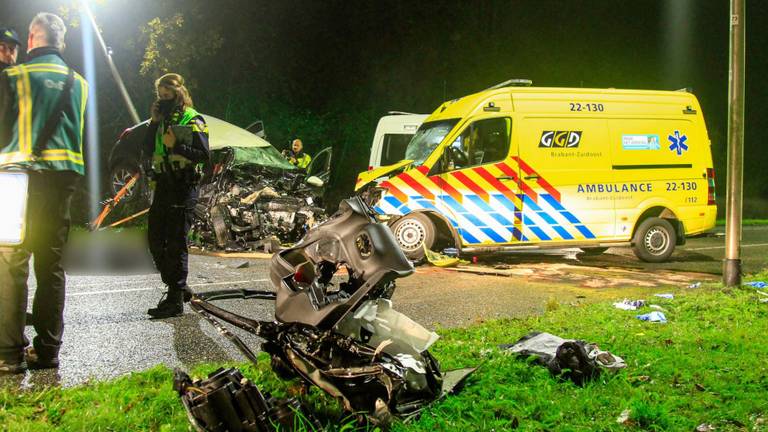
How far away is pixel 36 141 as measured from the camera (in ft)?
12.4

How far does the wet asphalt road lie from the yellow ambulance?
50 centimetres

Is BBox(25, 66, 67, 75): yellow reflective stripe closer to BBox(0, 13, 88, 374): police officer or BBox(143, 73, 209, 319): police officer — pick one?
BBox(0, 13, 88, 374): police officer

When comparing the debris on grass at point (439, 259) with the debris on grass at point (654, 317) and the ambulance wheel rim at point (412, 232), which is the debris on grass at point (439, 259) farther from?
the debris on grass at point (654, 317)

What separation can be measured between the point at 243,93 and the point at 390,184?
10869 millimetres

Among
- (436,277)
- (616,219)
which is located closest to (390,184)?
(436,277)

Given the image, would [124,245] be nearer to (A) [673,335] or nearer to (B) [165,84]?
(B) [165,84]

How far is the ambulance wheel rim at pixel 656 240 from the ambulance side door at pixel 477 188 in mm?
2190

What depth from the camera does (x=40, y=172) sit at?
377 cm

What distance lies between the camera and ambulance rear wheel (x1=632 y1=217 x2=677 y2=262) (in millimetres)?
9836

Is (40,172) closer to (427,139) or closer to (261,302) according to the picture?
(261,302)

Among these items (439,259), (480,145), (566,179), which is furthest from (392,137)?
(439,259)

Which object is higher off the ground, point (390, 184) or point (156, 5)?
point (156, 5)

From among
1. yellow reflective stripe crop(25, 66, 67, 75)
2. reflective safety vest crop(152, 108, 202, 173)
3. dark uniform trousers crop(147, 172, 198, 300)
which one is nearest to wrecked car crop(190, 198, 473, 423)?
yellow reflective stripe crop(25, 66, 67, 75)

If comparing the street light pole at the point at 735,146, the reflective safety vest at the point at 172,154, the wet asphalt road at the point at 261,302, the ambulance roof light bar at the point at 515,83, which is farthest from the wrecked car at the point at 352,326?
the ambulance roof light bar at the point at 515,83
